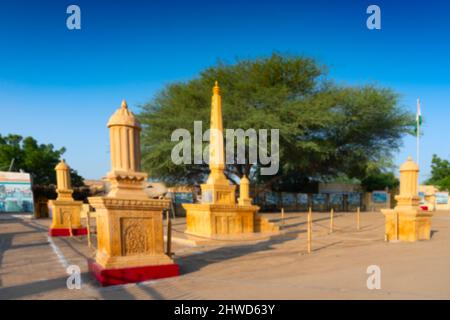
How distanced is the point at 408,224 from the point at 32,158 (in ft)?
88.8

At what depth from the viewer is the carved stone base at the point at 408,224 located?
959 centimetres

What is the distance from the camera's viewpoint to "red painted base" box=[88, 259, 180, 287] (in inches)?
182

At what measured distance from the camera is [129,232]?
4.95 metres

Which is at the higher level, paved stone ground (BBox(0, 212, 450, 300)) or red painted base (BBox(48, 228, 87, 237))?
paved stone ground (BBox(0, 212, 450, 300))

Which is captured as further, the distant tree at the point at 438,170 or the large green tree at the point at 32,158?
the distant tree at the point at 438,170

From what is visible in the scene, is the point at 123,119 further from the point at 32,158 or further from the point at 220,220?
the point at 32,158

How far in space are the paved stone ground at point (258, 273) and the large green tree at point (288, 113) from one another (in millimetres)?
13115

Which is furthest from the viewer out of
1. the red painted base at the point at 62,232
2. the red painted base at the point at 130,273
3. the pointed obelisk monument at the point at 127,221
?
the red painted base at the point at 62,232

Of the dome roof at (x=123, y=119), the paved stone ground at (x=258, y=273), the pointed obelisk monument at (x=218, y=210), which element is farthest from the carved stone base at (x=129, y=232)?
the pointed obelisk monument at (x=218, y=210)

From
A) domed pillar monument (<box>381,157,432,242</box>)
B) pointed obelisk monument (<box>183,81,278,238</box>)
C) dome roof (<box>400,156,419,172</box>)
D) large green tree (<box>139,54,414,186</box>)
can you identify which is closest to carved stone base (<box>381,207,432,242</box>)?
domed pillar monument (<box>381,157,432,242</box>)

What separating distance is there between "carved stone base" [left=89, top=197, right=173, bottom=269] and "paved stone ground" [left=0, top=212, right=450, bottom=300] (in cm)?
40

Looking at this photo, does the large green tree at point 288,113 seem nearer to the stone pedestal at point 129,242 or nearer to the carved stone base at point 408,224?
the carved stone base at point 408,224

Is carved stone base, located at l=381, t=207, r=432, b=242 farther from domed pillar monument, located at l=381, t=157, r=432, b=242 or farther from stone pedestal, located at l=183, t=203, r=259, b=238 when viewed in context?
stone pedestal, located at l=183, t=203, r=259, b=238
